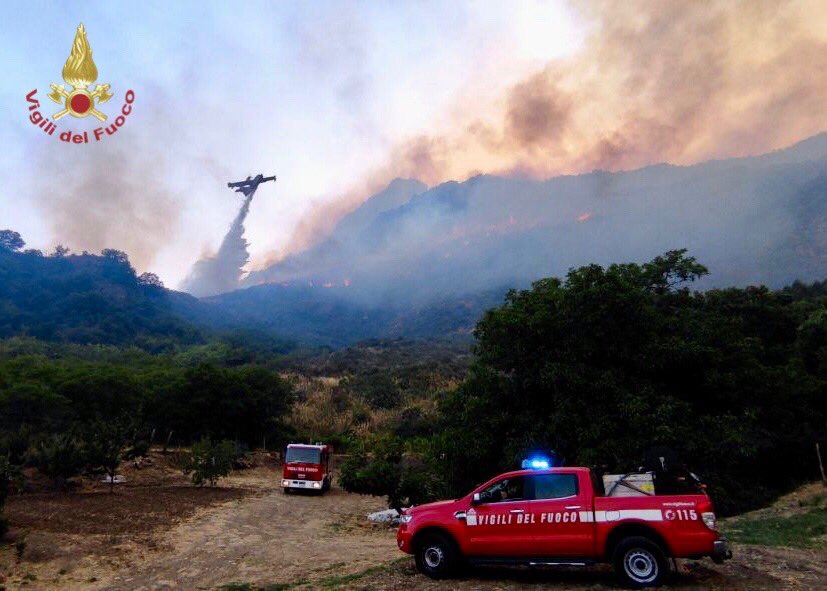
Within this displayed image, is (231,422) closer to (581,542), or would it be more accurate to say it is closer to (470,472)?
(470,472)

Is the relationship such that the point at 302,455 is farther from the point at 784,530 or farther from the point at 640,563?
the point at 640,563

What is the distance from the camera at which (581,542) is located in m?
8.21

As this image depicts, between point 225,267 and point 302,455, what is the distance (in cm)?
13773

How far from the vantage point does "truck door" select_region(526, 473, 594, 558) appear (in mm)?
8227

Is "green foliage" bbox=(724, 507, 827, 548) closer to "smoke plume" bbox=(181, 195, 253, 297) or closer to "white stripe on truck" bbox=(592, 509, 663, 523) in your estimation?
"white stripe on truck" bbox=(592, 509, 663, 523)

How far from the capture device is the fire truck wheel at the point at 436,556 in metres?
8.95

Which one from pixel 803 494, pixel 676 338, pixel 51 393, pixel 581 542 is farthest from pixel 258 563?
pixel 51 393

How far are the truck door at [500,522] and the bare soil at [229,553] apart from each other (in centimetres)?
55

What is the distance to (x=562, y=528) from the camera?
834 centimetres

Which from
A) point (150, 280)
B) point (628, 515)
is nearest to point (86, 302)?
point (150, 280)

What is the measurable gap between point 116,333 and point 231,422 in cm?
6896

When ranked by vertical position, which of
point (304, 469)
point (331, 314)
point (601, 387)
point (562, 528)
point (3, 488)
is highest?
point (331, 314)

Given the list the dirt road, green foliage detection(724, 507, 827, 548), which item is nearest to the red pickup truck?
the dirt road

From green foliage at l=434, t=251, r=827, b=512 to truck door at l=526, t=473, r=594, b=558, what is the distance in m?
5.71
